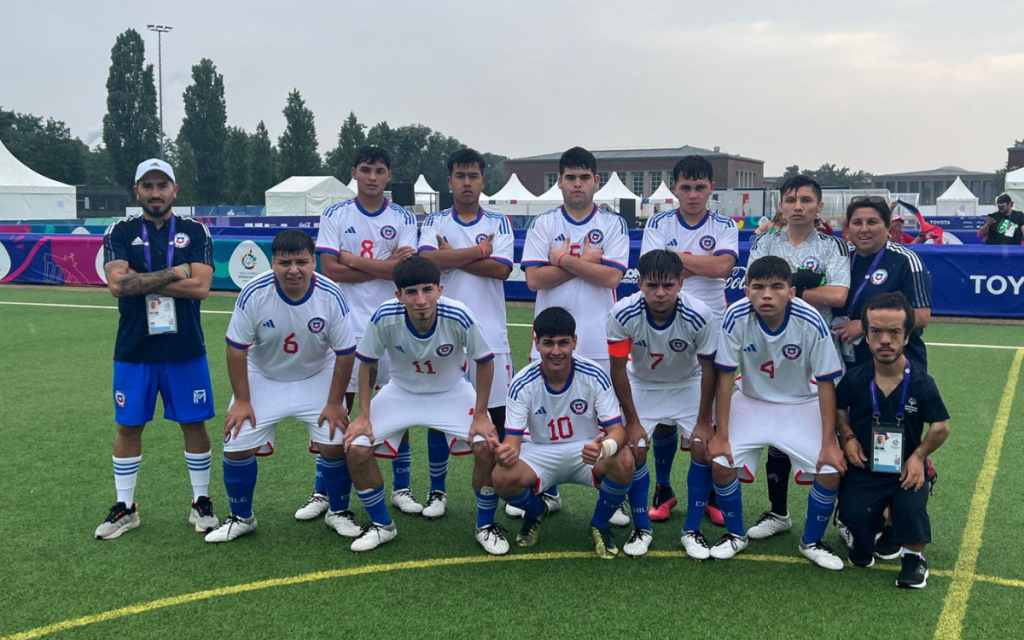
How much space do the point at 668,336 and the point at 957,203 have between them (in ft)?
164

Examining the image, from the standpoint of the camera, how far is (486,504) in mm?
4859

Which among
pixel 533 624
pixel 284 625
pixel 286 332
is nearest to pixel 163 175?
pixel 286 332

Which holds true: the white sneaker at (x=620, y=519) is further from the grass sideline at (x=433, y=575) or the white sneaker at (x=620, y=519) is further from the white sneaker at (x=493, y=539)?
the white sneaker at (x=493, y=539)

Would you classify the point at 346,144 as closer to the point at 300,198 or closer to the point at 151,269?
the point at 300,198

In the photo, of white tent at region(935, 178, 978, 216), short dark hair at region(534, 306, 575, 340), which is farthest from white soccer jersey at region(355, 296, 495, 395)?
white tent at region(935, 178, 978, 216)

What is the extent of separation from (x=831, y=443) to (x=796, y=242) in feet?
4.15

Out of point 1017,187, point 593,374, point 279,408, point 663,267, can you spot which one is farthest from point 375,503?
point 1017,187

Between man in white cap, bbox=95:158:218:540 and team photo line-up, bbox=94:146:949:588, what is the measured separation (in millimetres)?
13

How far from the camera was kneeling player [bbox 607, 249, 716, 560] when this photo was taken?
4605 millimetres

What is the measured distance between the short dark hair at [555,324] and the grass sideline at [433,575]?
1294 millimetres

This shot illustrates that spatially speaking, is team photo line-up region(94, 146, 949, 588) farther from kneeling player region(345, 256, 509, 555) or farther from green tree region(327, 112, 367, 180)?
green tree region(327, 112, 367, 180)

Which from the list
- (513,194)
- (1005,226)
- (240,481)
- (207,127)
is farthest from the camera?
(207,127)

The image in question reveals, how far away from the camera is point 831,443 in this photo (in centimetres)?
444

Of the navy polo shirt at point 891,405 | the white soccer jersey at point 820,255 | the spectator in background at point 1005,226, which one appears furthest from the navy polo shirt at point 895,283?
the spectator in background at point 1005,226
